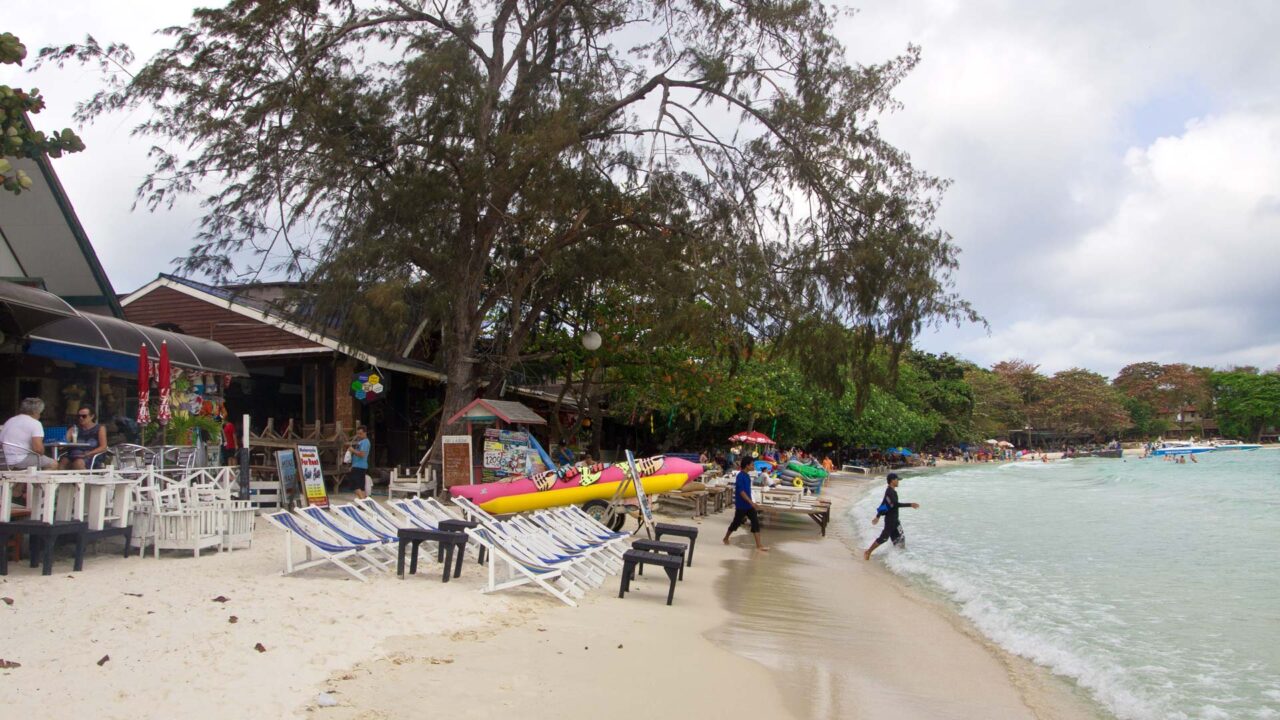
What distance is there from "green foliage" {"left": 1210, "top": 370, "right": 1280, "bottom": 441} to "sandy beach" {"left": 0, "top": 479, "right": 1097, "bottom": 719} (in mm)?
104718

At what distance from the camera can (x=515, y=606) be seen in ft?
25.6

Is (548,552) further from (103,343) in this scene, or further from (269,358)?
(269,358)

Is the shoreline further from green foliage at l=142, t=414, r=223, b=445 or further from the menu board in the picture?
green foliage at l=142, t=414, r=223, b=445

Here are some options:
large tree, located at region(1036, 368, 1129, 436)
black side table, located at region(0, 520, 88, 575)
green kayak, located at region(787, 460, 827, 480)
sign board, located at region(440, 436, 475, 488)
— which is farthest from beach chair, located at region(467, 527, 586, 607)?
large tree, located at region(1036, 368, 1129, 436)

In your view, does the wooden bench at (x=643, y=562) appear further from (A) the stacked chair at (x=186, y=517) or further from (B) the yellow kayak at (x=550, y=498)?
(B) the yellow kayak at (x=550, y=498)

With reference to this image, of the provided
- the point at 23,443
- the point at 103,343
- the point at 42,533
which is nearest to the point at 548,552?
the point at 42,533

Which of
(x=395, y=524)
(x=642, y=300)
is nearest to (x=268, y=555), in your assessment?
(x=395, y=524)

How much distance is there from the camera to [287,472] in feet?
41.3

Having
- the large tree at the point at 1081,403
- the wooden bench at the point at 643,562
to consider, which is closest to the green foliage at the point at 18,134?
the wooden bench at the point at 643,562

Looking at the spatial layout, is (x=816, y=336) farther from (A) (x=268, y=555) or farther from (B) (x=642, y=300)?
(A) (x=268, y=555)

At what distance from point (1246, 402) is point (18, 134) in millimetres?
113194

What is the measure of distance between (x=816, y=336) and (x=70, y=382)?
11.6 metres

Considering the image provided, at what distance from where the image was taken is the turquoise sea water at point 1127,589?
7.65 metres

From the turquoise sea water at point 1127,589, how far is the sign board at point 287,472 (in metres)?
8.88
